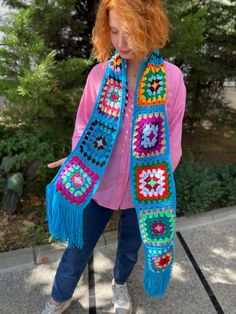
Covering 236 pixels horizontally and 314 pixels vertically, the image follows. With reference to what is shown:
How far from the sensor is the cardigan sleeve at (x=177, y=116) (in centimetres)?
179

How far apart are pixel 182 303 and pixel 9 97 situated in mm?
1835

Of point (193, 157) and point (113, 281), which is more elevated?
point (193, 157)

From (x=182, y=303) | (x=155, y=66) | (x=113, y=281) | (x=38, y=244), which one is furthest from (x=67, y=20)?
(x=182, y=303)

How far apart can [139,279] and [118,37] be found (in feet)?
5.68

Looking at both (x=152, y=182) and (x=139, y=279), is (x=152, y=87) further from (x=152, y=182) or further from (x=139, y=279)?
(x=139, y=279)

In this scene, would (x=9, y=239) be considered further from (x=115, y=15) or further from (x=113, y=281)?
(x=115, y=15)

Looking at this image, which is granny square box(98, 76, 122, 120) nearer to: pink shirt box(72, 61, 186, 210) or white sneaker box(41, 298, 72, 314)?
pink shirt box(72, 61, 186, 210)

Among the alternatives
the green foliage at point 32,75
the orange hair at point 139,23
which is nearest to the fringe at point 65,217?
the orange hair at point 139,23

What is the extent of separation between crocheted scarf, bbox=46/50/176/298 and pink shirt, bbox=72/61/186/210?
0.13 ft

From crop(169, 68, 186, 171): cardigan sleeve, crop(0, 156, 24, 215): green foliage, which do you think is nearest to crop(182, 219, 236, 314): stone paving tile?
crop(169, 68, 186, 171): cardigan sleeve

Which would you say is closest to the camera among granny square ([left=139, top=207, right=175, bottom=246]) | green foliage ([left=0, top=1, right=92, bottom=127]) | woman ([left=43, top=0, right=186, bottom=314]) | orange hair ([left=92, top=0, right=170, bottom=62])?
orange hair ([left=92, top=0, right=170, bottom=62])

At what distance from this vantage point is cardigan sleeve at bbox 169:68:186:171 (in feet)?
5.88

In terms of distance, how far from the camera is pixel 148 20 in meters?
1.58

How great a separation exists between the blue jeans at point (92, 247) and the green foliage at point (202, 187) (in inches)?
50.9
